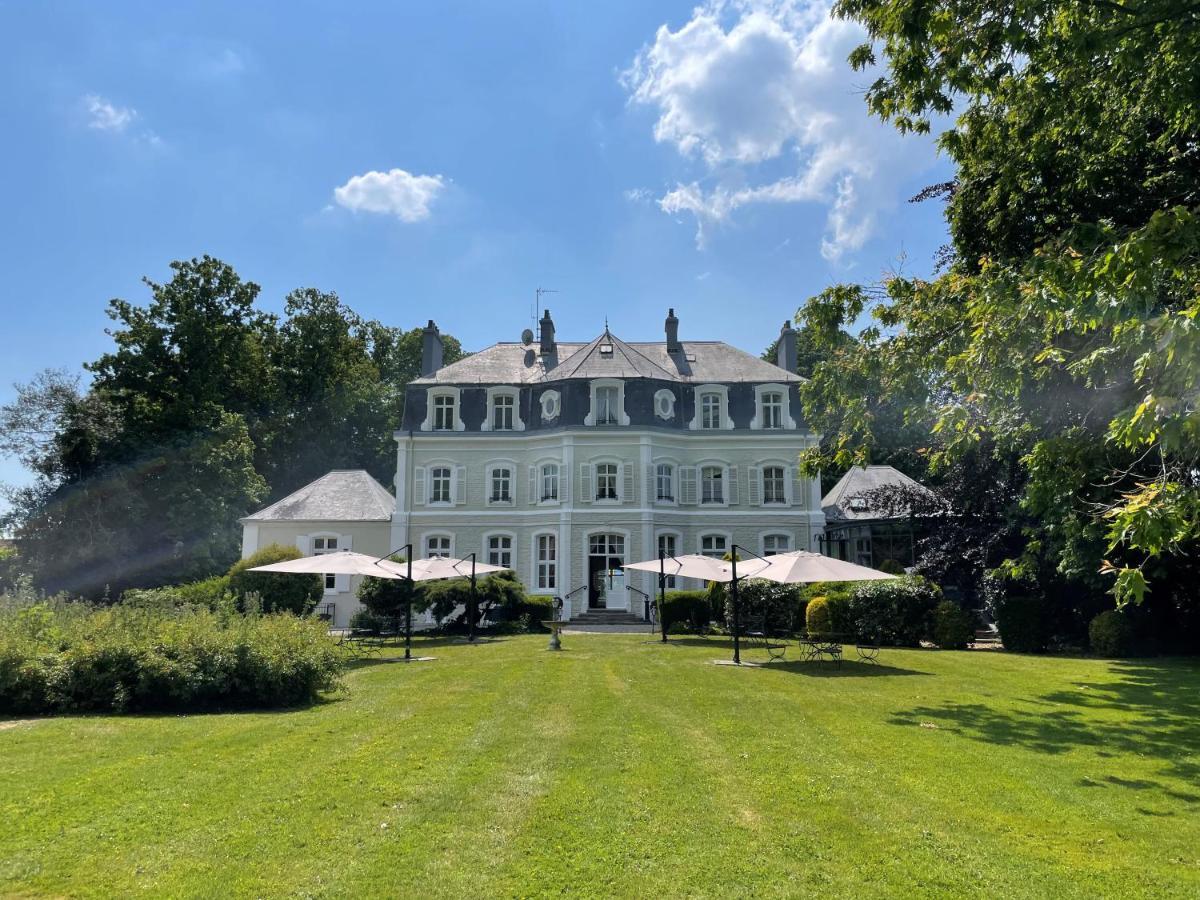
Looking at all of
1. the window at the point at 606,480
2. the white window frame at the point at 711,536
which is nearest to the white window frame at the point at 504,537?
the window at the point at 606,480

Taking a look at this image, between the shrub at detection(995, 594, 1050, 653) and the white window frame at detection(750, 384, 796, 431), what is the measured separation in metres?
11.8

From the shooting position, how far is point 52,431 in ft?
117

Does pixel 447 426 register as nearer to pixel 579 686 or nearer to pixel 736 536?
pixel 736 536

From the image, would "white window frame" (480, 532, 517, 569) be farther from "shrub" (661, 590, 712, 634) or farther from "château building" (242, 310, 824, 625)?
"shrub" (661, 590, 712, 634)

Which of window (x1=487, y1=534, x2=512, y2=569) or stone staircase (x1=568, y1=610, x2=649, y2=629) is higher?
window (x1=487, y1=534, x2=512, y2=569)

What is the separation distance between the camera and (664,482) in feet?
96.3

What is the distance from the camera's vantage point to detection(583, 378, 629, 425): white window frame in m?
29.1

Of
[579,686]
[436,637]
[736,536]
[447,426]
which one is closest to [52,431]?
[447,426]

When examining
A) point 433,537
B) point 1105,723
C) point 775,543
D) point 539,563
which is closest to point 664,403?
point 775,543

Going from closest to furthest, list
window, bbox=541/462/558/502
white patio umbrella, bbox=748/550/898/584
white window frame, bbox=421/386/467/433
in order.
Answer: white patio umbrella, bbox=748/550/898/584
window, bbox=541/462/558/502
white window frame, bbox=421/386/467/433

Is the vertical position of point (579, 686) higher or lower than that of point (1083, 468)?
lower

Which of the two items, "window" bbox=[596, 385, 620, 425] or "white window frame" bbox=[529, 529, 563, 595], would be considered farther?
"window" bbox=[596, 385, 620, 425]

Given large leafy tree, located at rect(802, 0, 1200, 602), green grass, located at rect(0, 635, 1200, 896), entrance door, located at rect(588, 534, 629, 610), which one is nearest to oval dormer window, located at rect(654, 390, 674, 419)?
entrance door, located at rect(588, 534, 629, 610)

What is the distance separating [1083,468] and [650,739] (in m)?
6.89
